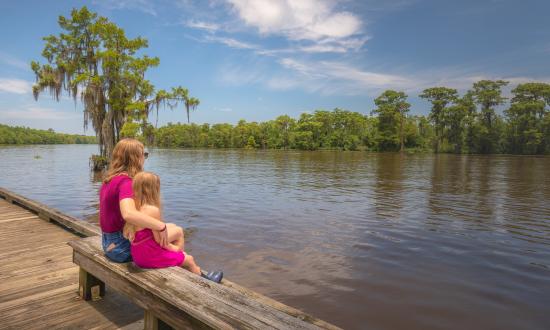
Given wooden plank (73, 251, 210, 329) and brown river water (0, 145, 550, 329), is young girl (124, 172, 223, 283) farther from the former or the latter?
brown river water (0, 145, 550, 329)

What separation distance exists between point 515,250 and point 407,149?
86816 millimetres

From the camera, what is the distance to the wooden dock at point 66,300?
8.31ft

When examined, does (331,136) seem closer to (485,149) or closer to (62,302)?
(485,149)

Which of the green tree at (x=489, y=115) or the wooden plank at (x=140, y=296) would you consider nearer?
the wooden plank at (x=140, y=296)

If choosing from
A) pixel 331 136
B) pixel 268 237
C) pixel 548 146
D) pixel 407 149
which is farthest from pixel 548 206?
pixel 331 136

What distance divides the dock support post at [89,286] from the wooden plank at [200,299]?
326 mm

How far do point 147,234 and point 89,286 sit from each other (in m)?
1.29

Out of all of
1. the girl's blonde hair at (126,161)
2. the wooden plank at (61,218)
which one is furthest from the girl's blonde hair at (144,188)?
the wooden plank at (61,218)

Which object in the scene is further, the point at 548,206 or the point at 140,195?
the point at 548,206

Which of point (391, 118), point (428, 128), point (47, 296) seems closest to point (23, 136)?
point (391, 118)

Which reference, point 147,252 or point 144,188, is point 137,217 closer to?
point 144,188

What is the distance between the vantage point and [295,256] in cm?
740

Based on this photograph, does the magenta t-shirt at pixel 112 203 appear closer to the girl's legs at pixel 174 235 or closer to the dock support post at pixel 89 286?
the girl's legs at pixel 174 235

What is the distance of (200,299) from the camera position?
272 centimetres
